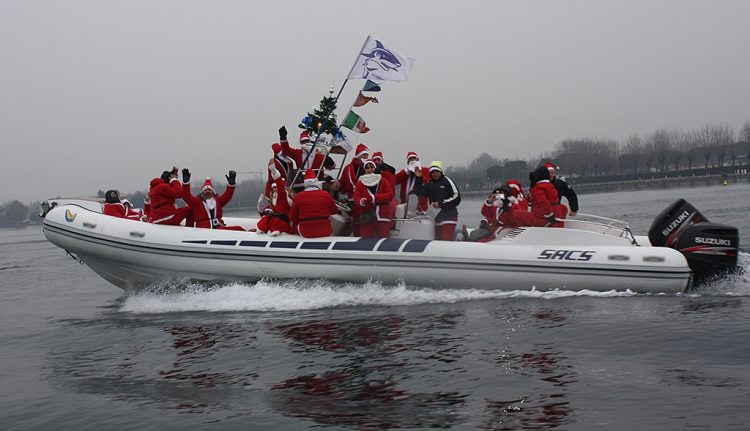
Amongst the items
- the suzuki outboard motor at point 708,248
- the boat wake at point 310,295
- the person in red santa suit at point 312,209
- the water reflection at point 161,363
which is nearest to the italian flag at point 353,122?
the person in red santa suit at point 312,209

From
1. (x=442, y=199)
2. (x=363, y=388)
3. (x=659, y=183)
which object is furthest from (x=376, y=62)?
(x=659, y=183)

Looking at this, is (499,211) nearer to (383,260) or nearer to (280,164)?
(383,260)

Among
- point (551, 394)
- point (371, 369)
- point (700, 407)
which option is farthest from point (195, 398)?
point (700, 407)

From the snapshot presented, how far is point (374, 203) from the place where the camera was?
912 centimetres

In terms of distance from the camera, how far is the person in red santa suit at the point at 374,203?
902 centimetres

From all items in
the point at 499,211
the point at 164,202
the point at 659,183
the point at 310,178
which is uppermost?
the point at 310,178

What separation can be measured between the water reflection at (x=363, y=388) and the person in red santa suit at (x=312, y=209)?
1951 millimetres

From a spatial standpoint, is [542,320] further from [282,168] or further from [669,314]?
[282,168]

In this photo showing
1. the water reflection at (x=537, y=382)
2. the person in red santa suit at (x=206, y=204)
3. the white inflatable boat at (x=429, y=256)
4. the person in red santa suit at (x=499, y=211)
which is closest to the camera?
the water reflection at (x=537, y=382)

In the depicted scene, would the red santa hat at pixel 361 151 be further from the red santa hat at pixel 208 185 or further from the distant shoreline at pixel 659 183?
the distant shoreline at pixel 659 183

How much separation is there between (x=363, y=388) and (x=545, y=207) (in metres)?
4.41

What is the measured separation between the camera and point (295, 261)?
29.4ft

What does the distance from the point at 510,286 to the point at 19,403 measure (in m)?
5.41

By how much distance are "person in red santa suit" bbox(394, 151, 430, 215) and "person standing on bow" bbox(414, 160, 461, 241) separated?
187 millimetres
